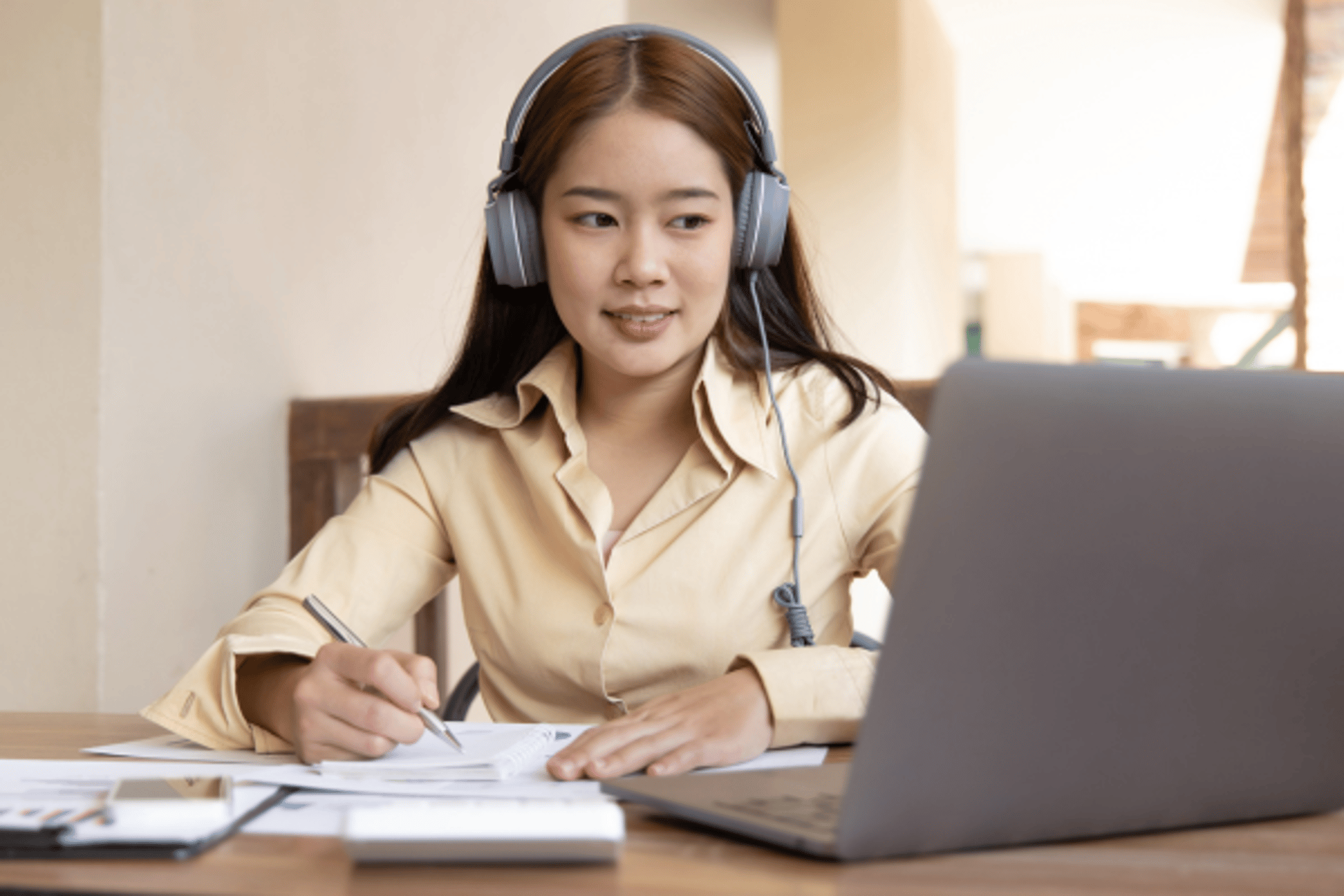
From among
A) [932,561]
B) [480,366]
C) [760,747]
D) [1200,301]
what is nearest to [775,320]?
[480,366]

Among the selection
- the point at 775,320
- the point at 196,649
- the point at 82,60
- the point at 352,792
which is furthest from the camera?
the point at 196,649

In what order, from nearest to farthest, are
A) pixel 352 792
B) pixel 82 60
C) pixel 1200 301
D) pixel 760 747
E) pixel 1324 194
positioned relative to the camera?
pixel 352 792, pixel 760 747, pixel 82 60, pixel 1324 194, pixel 1200 301

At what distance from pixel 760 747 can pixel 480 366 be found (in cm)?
65

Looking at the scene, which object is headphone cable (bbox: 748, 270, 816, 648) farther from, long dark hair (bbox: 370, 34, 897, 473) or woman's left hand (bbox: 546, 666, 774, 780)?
woman's left hand (bbox: 546, 666, 774, 780)

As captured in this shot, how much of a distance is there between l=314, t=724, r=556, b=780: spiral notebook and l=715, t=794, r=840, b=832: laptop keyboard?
191mm

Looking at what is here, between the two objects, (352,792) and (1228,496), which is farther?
(352,792)

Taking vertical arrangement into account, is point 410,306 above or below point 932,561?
above

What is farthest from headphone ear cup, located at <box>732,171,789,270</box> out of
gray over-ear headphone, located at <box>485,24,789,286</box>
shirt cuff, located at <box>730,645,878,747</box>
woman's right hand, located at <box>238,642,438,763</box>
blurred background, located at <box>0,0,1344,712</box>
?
woman's right hand, located at <box>238,642,438,763</box>

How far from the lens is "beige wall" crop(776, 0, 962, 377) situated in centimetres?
445

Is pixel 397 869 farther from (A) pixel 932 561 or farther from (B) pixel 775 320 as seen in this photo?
(B) pixel 775 320

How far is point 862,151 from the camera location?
449cm

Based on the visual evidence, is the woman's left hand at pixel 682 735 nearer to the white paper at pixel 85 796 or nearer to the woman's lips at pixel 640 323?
the white paper at pixel 85 796

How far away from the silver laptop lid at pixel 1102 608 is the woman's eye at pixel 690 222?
2.27 feet

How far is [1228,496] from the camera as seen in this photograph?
539mm
